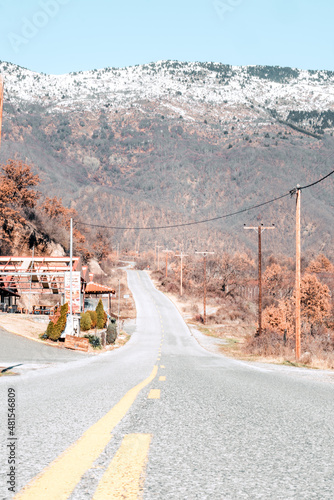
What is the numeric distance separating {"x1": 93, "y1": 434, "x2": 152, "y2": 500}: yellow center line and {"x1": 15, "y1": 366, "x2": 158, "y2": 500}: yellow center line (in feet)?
0.54

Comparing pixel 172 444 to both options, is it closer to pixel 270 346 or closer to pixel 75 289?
pixel 270 346

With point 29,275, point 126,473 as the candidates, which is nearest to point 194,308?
point 29,275

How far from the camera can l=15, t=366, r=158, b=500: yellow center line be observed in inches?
111

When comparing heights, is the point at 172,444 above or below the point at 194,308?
above

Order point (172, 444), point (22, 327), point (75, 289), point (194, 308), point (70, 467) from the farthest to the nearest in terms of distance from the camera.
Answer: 1. point (194, 308)
2. point (75, 289)
3. point (22, 327)
4. point (172, 444)
5. point (70, 467)

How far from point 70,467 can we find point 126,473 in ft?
1.37

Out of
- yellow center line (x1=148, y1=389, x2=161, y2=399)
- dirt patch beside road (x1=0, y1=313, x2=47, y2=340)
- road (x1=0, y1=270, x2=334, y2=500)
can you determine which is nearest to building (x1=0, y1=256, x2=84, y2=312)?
dirt patch beside road (x1=0, y1=313, x2=47, y2=340)

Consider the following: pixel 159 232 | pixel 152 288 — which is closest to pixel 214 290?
pixel 152 288

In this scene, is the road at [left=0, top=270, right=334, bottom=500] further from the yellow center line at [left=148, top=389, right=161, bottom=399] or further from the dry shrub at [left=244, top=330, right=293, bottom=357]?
the dry shrub at [left=244, top=330, right=293, bottom=357]

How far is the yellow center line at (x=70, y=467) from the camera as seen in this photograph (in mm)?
2809

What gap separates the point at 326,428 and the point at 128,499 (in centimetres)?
306

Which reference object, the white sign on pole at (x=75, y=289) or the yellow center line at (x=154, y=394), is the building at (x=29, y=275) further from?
the yellow center line at (x=154, y=394)

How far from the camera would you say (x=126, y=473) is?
3189 mm

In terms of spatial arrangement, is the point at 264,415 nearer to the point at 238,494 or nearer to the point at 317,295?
the point at 238,494
